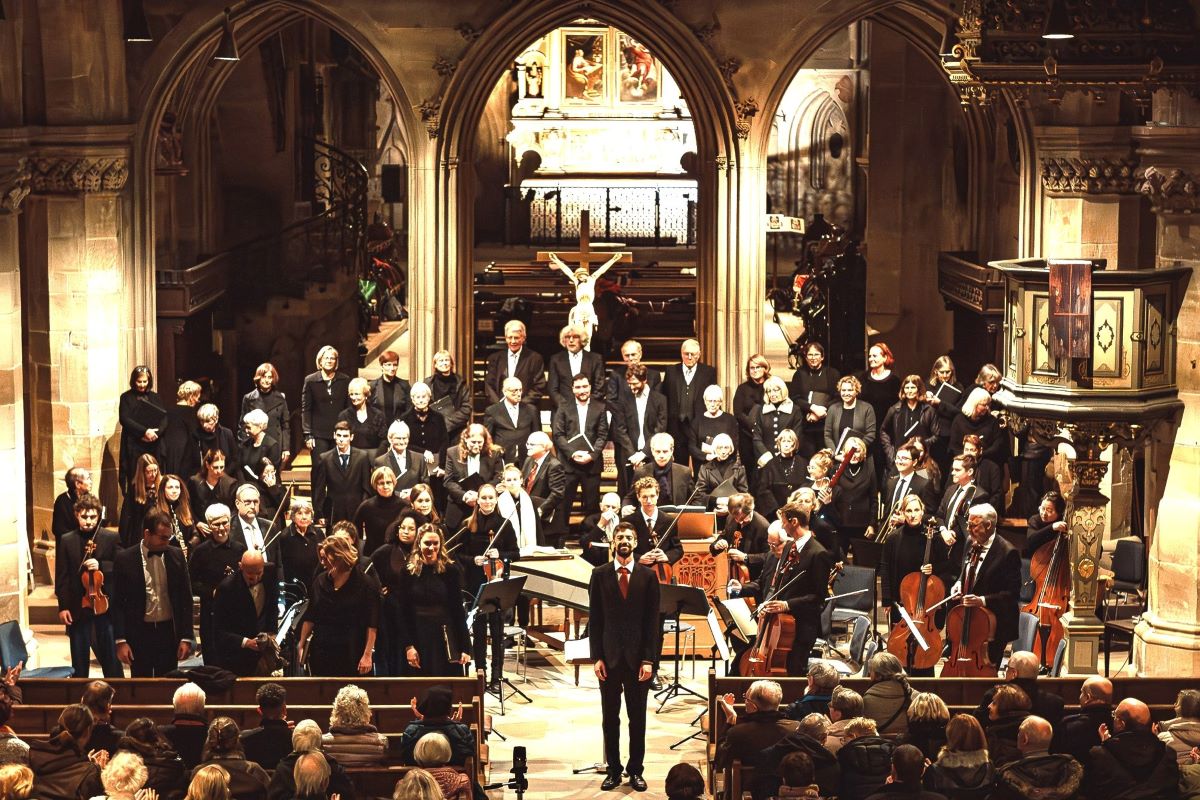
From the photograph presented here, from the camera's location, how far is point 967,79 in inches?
504

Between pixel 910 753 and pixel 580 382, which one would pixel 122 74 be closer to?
Result: pixel 580 382

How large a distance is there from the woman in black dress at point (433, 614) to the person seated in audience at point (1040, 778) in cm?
370

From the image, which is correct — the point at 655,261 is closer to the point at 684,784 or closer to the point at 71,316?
the point at 71,316

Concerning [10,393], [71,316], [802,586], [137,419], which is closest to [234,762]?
[802,586]

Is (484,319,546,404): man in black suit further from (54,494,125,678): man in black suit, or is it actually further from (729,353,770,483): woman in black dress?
(54,494,125,678): man in black suit

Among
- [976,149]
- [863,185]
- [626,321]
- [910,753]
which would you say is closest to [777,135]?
[863,185]

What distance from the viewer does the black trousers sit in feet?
38.3

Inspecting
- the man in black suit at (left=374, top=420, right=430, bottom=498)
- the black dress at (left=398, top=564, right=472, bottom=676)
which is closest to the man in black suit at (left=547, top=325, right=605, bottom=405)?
the man in black suit at (left=374, top=420, right=430, bottom=498)

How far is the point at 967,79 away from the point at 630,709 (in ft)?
13.8

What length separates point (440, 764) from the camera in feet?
30.9

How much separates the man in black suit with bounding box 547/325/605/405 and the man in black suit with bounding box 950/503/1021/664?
410cm

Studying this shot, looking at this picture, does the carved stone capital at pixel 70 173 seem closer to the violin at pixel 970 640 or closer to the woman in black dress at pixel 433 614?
the woman in black dress at pixel 433 614

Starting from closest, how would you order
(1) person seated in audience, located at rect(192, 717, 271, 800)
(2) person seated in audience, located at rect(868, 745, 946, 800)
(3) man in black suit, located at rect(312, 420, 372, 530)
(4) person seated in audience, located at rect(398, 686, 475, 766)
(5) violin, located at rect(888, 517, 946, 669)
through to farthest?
1. (2) person seated in audience, located at rect(868, 745, 946, 800)
2. (1) person seated in audience, located at rect(192, 717, 271, 800)
3. (4) person seated in audience, located at rect(398, 686, 475, 766)
4. (5) violin, located at rect(888, 517, 946, 669)
5. (3) man in black suit, located at rect(312, 420, 372, 530)

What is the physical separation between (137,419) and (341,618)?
13.4 ft
